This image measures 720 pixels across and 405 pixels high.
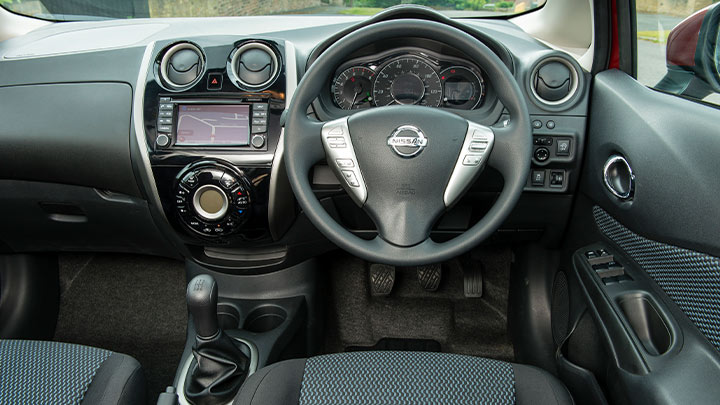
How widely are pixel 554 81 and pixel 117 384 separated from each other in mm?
1217

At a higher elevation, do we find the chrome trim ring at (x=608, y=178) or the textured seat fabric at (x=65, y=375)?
the chrome trim ring at (x=608, y=178)

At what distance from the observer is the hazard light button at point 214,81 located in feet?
4.70

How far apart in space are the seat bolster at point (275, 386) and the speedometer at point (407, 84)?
0.69 meters

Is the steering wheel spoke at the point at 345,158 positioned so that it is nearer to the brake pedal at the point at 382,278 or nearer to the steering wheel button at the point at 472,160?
the steering wheel button at the point at 472,160

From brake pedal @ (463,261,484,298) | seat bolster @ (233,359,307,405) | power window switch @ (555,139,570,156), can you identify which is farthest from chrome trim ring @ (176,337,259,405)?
power window switch @ (555,139,570,156)

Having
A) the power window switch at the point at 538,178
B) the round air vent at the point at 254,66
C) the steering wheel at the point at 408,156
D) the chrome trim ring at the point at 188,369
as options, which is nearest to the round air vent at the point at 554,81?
the power window switch at the point at 538,178

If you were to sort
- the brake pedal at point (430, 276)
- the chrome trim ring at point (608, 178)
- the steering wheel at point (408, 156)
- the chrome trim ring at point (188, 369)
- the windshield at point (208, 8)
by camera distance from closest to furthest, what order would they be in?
the steering wheel at point (408, 156), the chrome trim ring at point (608, 178), the chrome trim ring at point (188, 369), the windshield at point (208, 8), the brake pedal at point (430, 276)

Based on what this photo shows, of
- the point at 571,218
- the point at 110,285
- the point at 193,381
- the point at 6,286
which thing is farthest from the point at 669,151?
the point at 6,286

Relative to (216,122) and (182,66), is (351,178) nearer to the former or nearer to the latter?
Result: (216,122)

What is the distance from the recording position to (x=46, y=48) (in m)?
1.65

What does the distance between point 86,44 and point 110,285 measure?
0.90 meters

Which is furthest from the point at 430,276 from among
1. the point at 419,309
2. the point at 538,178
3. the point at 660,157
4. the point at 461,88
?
the point at 660,157

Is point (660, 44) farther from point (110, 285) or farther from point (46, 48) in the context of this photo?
point (110, 285)

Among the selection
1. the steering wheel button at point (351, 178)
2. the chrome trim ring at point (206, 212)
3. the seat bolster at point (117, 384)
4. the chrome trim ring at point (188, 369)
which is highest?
the steering wheel button at point (351, 178)
